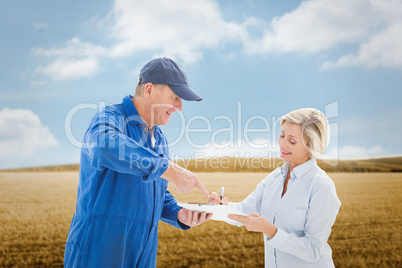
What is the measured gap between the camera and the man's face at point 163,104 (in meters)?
2.66

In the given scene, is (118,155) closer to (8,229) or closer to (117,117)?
(117,117)

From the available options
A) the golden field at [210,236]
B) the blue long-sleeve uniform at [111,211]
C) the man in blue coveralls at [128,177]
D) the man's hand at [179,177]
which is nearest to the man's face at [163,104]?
the man in blue coveralls at [128,177]

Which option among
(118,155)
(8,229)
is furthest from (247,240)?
(118,155)

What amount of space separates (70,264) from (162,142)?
3.78 feet

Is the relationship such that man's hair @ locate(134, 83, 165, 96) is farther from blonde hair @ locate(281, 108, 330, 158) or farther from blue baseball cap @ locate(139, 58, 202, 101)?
blonde hair @ locate(281, 108, 330, 158)

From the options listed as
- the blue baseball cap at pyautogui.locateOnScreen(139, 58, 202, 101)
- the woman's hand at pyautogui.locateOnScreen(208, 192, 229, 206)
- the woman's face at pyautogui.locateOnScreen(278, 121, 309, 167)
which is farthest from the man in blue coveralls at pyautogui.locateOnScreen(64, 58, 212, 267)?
the woman's face at pyautogui.locateOnScreen(278, 121, 309, 167)

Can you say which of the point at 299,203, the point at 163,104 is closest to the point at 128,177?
the point at 163,104

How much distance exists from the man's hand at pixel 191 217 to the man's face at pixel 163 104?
812 mm

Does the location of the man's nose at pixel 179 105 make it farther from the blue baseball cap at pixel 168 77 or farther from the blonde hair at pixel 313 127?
the blonde hair at pixel 313 127

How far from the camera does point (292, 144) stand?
290 centimetres

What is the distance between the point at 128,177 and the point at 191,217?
808mm

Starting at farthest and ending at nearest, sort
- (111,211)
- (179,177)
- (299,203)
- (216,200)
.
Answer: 1. (216,200)
2. (299,203)
3. (111,211)
4. (179,177)

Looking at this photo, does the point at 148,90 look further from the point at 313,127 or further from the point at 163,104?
the point at 313,127

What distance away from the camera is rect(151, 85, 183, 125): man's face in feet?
8.71
